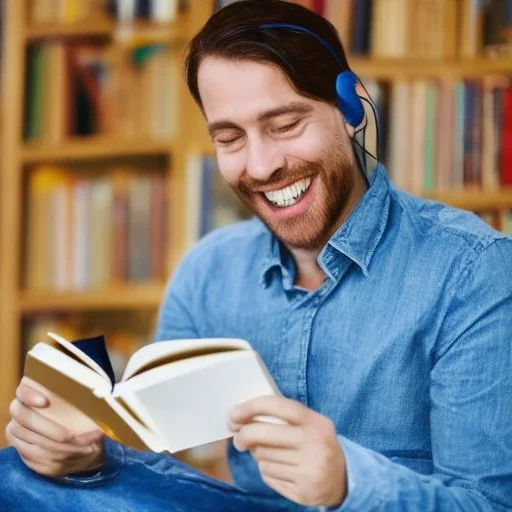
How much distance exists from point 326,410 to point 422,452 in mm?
141

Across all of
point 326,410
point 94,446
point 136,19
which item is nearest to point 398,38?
point 136,19

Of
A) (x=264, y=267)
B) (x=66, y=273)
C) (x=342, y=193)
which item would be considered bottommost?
(x=66, y=273)

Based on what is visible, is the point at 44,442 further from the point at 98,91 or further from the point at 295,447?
the point at 98,91

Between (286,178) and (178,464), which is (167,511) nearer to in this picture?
(178,464)

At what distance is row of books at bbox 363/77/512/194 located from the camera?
6.39 feet

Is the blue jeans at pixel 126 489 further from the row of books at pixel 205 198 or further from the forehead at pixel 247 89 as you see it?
the row of books at pixel 205 198

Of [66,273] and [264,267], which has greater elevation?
[264,267]

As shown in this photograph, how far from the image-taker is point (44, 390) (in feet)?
3.26

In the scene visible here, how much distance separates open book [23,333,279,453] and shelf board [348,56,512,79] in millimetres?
1279

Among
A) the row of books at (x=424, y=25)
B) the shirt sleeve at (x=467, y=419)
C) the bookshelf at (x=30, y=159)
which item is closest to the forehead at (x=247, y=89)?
the shirt sleeve at (x=467, y=419)

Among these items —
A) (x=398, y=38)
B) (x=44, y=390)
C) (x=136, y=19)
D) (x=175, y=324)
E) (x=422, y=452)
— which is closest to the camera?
(x=44, y=390)

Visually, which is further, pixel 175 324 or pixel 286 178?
pixel 175 324

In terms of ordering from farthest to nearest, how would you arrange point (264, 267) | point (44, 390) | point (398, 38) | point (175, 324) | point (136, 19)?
point (136, 19)
point (398, 38)
point (175, 324)
point (264, 267)
point (44, 390)

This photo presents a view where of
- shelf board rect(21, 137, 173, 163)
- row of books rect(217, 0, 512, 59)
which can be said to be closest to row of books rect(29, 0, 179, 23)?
row of books rect(217, 0, 512, 59)
